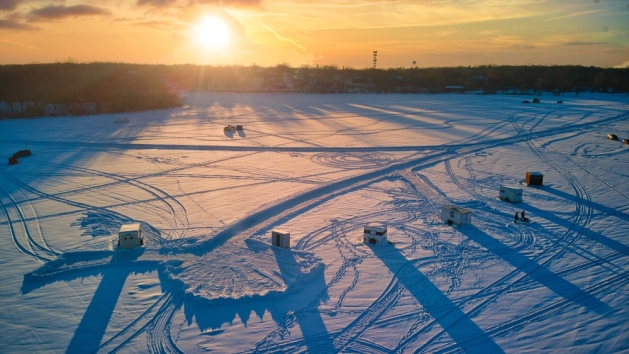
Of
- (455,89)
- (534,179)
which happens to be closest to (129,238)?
(534,179)

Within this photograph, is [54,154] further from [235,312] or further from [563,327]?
[563,327]

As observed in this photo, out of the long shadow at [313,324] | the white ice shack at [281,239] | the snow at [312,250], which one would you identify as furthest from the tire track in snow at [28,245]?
the long shadow at [313,324]

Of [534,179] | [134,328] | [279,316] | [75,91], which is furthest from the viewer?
[75,91]

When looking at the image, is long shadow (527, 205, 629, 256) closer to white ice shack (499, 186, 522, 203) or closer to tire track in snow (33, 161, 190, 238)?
white ice shack (499, 186, 522, 203)

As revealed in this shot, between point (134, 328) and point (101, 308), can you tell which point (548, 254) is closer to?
point (134, 328)

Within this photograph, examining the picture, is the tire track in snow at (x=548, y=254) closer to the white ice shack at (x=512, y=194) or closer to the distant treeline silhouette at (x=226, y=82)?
the white ice shack at (x=512, y=194)

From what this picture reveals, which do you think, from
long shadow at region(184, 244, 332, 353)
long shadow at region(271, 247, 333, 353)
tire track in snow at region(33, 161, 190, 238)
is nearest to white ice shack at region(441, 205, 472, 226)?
long shadow at region(271, 247, 333, 353)
